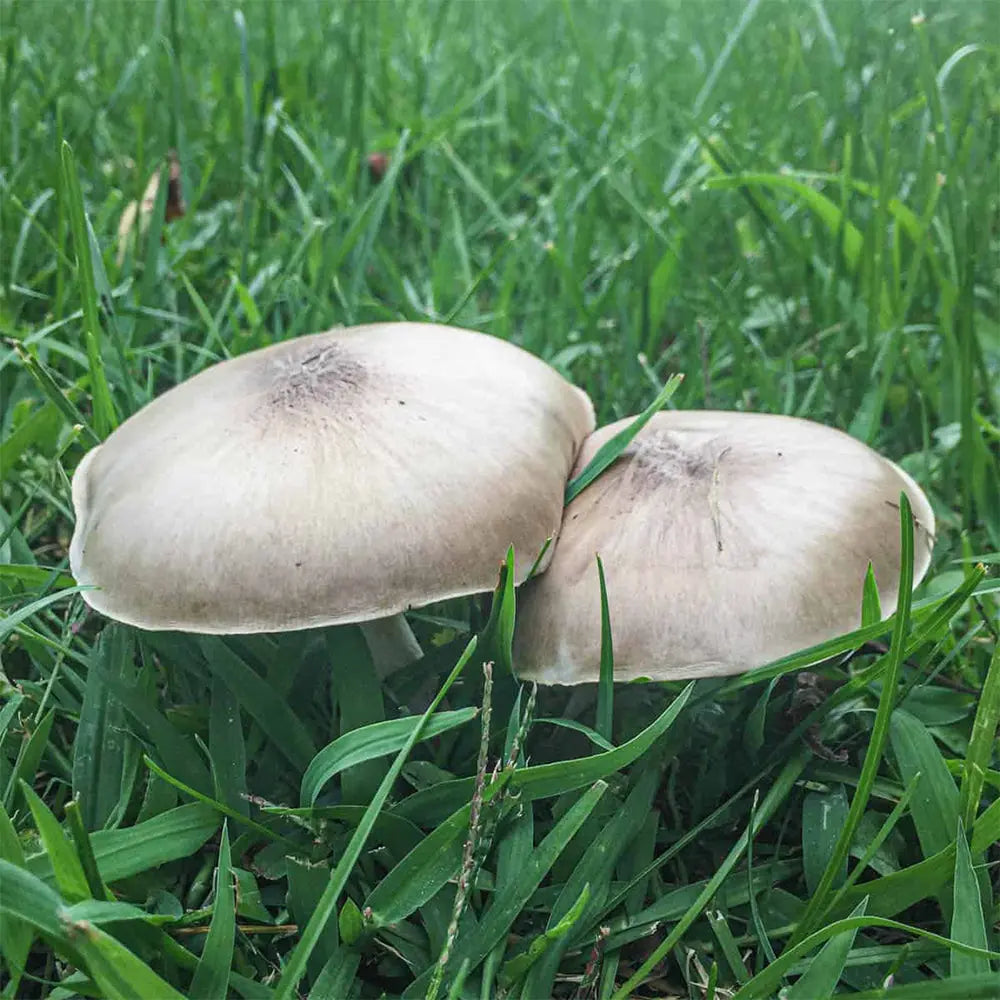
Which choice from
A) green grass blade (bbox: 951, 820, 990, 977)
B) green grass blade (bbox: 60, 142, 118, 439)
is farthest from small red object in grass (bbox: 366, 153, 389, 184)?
green grass blade (bbox: 951, 820, 990, 977)

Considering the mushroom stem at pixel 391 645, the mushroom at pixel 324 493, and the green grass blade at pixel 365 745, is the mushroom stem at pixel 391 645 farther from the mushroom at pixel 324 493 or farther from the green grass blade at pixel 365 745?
the green grass blade at pixel 365 745

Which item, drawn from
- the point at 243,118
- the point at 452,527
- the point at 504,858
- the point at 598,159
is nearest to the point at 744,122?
the point at 598,159

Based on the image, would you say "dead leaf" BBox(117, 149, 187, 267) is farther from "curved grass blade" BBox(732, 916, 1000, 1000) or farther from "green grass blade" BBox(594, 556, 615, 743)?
"curved grass blade" BBox(732, 916, 1000, 1000)

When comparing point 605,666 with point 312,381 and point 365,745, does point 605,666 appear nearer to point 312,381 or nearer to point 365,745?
point 365,745

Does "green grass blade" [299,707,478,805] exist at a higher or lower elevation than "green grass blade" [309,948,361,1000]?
higher

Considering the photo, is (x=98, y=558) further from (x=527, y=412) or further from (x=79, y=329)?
(x=79, y=329)

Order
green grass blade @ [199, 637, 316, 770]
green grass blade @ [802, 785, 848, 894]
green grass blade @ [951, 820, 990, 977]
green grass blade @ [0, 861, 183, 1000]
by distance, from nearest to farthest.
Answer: green grass blade @ [0, 861, 183, 1000]
green grass blade @ [951, 820, 990, 977]
green grass blade @ [802, 785, 848, 894]
green grass blade @ [199, 637, 316, 770]
